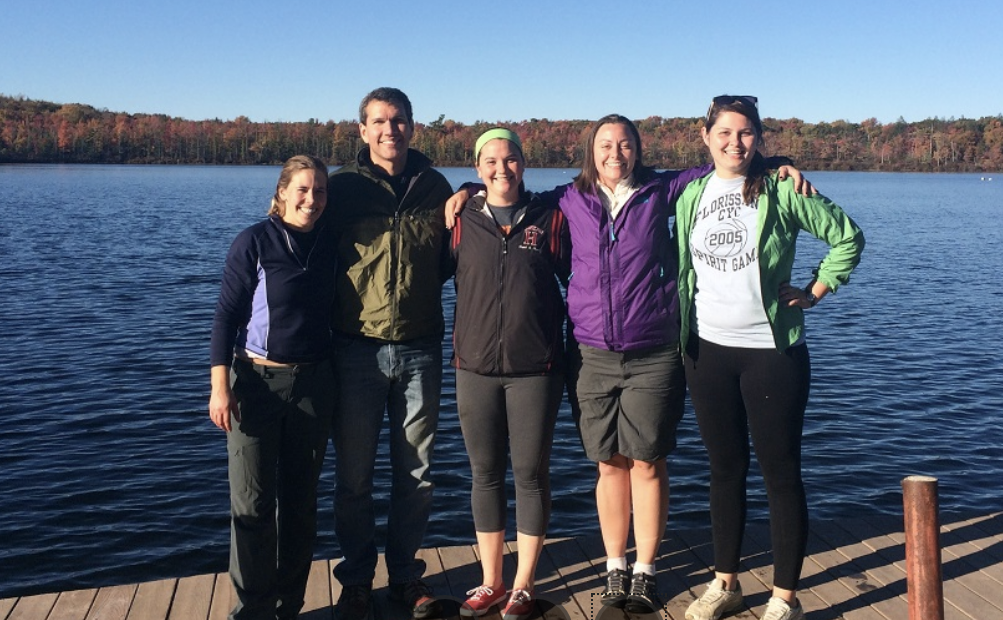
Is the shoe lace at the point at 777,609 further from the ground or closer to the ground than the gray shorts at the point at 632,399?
closer to the ground

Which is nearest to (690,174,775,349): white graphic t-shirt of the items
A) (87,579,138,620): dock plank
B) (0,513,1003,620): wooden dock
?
(0,513,1003,620): wooden dock

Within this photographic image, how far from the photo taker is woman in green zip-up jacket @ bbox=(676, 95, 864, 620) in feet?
Answer: 10.9

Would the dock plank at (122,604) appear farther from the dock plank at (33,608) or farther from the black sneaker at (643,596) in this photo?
the black sneaker at (643,596)

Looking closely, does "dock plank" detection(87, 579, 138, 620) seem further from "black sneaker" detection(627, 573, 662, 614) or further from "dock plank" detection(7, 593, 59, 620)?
"black sneaker" detection(627, 573, 662, 614)

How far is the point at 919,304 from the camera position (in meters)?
16.9

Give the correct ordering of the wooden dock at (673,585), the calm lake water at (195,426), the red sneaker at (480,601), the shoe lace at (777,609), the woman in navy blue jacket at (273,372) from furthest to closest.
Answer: the calm lake water at (195,426) < the wooden dock at (673,585) < the red sneaker at (480,601) < the shoe lace at (777,609) < the woman in navy blue jacket at (273,372)

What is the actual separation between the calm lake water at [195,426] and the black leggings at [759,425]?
358 centimetres

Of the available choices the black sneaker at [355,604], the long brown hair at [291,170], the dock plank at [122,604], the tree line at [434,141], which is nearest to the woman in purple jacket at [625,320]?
the long brown hair at [291,170]

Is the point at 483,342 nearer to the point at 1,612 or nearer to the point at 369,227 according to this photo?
the point at 369,227

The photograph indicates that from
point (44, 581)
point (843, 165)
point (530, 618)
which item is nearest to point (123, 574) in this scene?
point (44, 581)

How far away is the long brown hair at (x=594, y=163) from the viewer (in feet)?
11.3

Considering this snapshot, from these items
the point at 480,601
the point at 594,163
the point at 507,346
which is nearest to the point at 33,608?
the point at 480,601

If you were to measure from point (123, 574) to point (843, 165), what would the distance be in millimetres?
134554

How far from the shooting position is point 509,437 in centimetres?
354
